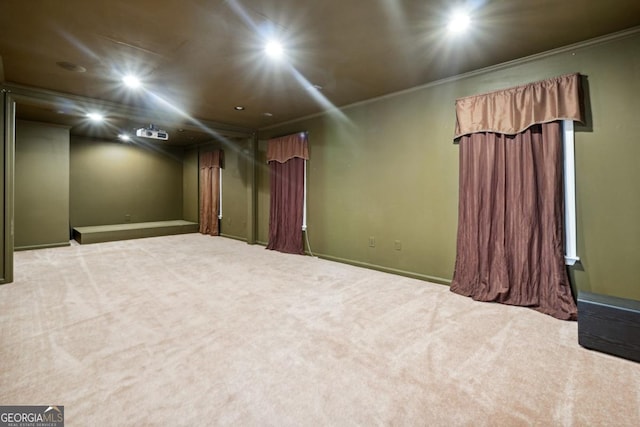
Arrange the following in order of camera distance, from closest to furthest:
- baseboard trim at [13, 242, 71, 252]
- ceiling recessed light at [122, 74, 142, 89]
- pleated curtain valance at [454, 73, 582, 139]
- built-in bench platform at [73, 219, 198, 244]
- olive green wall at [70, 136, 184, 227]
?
pleated curtain valance at [454, 73, 582, 139] → ceiling recessed light at [122, 74, 142, 89] → baseboard trim at [13, 242, 71, 252] → built-in bench platform at [73, 219, 198, 244] → olive green wall at [70, 136, 184, 227]

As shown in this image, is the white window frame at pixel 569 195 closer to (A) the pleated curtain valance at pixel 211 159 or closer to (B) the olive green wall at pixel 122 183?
(A) the pleated curtain valance at pixel 211 159

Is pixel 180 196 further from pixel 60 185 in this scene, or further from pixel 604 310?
pixel 604 310

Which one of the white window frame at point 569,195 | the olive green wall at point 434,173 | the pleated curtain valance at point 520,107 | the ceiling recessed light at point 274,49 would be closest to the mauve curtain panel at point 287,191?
the olive green wall at point 434,173

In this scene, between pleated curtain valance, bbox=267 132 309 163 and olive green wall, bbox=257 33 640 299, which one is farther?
pleated curtain valance, bbox=267 132 309 163

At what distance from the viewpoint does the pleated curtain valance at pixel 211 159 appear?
7428 millimetres

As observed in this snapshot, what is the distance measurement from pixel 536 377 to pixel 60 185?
26.3 ft

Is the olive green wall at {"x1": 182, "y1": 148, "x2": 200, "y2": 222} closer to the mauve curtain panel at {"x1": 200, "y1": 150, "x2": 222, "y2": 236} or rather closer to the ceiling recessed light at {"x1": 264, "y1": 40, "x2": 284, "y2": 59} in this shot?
the mauve curtain panel at {"x1": 200, "y1": 150, "x2": 222, "y2": 236}

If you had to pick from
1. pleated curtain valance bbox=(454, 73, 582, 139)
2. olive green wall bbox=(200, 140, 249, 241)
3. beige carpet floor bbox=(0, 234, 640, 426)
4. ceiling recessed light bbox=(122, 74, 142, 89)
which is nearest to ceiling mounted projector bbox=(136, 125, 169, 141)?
olive green wall bbox=(200, 140, 249, 241)

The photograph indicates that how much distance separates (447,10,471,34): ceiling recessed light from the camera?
232cm

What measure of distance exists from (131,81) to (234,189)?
3.65m

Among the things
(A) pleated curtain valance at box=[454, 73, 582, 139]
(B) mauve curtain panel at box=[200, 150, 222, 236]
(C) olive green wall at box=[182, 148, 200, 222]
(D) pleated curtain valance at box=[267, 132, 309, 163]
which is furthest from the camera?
(C) olive green wall at box=[182, 148, 200, 222]

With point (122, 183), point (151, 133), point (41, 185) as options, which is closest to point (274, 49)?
point (151, 133)

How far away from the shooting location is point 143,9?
226cm

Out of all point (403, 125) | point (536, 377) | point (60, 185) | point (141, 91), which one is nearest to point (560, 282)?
point (536, 377)
